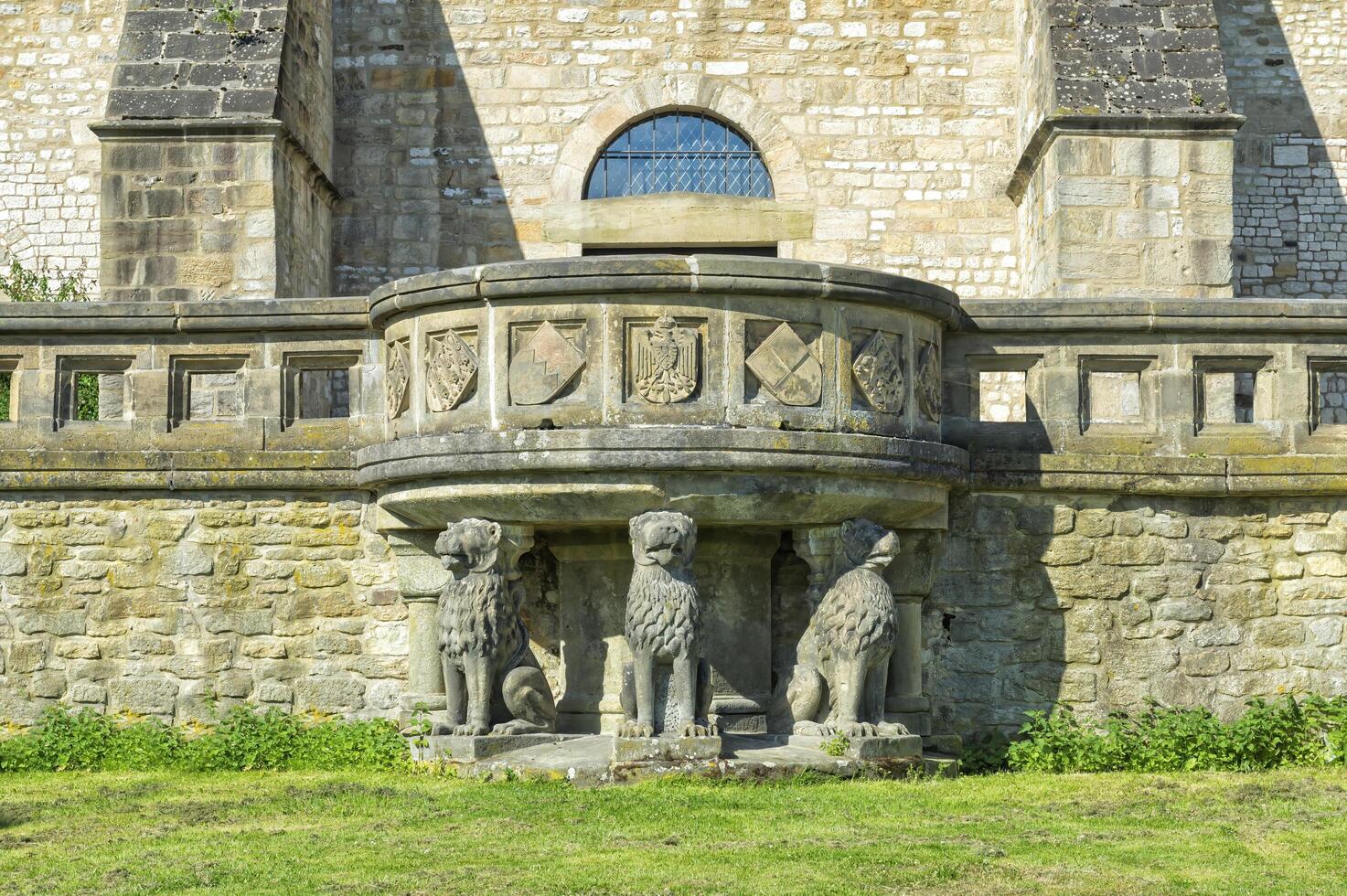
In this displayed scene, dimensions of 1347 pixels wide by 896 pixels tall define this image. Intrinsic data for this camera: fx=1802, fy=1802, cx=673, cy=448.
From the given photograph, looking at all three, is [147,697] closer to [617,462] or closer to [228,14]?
[617,462]

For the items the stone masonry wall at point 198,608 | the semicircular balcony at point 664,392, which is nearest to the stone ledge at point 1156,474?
the semicircular balcony at point 664,392

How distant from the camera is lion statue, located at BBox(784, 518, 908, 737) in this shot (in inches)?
342

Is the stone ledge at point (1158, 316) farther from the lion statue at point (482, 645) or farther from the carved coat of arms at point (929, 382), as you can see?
the lion statue at point (482, 645)

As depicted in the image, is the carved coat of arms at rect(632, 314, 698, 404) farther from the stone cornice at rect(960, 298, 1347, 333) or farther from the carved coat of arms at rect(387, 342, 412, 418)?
the stone cornice at rect(960, 298, 1347, 333)

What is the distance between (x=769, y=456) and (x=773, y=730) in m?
1.56

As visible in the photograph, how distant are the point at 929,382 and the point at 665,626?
6.42 ft

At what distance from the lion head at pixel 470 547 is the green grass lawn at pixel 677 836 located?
1.06 metres

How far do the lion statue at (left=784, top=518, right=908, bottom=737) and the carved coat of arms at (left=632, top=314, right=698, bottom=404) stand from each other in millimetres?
1143

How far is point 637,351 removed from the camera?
27.8 feet

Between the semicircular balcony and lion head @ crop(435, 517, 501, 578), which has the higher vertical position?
the semicircular balcony

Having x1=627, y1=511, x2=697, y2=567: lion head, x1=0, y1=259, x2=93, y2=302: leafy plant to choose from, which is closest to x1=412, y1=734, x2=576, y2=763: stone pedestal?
x1=627, y1=511, x2=697, y2=567: lion head

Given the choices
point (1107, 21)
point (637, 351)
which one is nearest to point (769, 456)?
point (637, 351)

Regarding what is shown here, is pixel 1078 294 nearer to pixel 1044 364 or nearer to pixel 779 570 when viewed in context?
pixel 1044 364

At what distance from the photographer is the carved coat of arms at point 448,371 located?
343 inches
